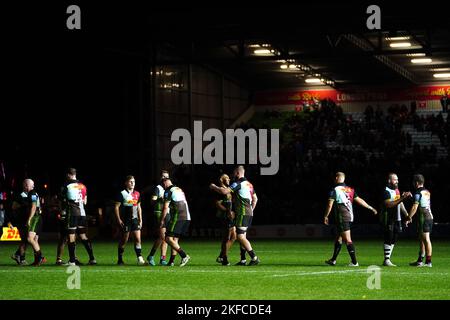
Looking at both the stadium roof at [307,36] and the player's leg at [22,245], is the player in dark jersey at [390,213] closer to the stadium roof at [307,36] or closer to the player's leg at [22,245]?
the player's leg at [22,245]

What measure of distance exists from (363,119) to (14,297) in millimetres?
43624

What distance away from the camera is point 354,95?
57781mm

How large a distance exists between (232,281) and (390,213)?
631 cm

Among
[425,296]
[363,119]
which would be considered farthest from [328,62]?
[425,296]

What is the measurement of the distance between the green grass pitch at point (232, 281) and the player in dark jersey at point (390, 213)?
0.53 m

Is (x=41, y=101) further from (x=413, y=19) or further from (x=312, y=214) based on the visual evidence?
(x=413, y=19)

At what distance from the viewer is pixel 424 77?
55.7 meters

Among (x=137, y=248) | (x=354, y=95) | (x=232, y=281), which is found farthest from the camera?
(x=354, y=95)

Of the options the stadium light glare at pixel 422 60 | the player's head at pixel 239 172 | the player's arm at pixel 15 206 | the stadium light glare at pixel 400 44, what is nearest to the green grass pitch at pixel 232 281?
the player's arm at pixel 15 206

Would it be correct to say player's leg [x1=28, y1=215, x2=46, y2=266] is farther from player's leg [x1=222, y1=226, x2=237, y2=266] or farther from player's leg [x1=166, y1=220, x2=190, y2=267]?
player's leg [x1=222, y1=226, x2=237, y2=266]

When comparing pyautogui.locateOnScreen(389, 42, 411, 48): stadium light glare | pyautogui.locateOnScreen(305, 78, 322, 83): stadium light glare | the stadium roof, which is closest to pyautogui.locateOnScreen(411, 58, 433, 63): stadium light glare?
the stadium roof

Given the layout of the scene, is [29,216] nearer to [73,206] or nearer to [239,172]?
[73,206]

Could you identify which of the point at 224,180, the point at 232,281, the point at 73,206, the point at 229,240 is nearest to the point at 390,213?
the point at 229,240
